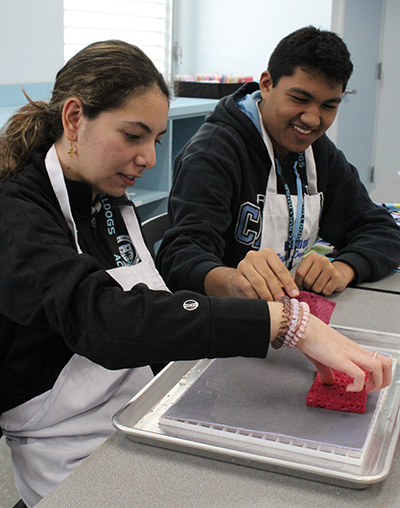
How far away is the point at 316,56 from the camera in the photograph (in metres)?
1.40

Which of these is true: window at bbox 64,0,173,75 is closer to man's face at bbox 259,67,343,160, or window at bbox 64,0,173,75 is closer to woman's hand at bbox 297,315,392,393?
man's face at bbox 259,67,343,160

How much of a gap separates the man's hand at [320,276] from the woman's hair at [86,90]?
508 millimetres

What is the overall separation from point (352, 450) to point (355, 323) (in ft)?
1.66

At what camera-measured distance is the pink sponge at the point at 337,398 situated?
74cm

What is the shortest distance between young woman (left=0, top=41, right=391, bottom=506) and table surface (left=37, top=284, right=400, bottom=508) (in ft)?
0.48

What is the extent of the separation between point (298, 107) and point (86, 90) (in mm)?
674

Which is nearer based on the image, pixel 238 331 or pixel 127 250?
pixel 238 331

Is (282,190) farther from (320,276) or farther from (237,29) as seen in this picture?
(237,29)

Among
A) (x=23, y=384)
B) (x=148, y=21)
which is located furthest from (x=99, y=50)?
(x=148, y=21)

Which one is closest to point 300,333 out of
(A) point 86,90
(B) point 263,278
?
(B) point 263,278

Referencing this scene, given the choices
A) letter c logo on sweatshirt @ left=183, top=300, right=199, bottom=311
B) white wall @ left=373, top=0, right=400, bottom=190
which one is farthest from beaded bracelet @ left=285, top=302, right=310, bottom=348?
white wall @ left=373, top=0, right=400, bottom=190

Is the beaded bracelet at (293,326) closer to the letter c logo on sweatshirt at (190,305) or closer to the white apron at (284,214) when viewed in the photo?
the letter c logo on sweatshirt at (190,305)

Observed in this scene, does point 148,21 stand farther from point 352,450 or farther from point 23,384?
point 352,450

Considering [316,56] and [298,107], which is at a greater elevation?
[316,56]
